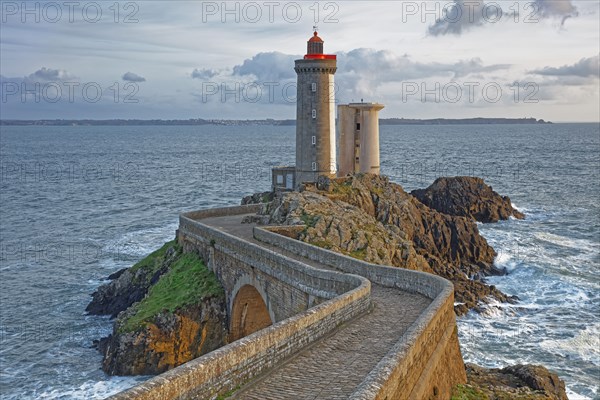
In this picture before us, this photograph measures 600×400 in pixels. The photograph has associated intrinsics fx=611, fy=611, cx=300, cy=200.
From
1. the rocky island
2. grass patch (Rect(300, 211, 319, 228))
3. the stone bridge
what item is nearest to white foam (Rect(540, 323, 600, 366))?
the rocky island

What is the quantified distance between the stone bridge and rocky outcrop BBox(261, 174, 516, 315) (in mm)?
4734

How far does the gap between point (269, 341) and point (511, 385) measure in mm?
11768

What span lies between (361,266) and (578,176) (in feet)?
306

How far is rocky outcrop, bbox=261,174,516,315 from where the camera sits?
103ft

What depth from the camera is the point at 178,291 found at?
30922 millimetres

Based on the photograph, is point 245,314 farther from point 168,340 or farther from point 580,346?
point 580,346

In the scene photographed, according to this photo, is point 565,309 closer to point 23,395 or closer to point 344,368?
point 344,368

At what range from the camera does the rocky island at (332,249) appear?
2806 centimetres

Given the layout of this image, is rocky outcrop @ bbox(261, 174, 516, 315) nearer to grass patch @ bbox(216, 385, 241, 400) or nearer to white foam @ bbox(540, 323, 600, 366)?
white foam @ bbox(540, 323, 600, 366)

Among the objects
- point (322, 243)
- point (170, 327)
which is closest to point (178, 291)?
point (170, 327)

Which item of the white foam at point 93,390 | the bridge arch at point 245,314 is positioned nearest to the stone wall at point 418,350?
the bridge arch at point 245,314

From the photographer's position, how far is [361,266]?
73.8ft

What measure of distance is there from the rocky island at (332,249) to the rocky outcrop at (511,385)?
0.04 metres

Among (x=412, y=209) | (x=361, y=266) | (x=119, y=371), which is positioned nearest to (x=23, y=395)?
(x=119, y=371)
